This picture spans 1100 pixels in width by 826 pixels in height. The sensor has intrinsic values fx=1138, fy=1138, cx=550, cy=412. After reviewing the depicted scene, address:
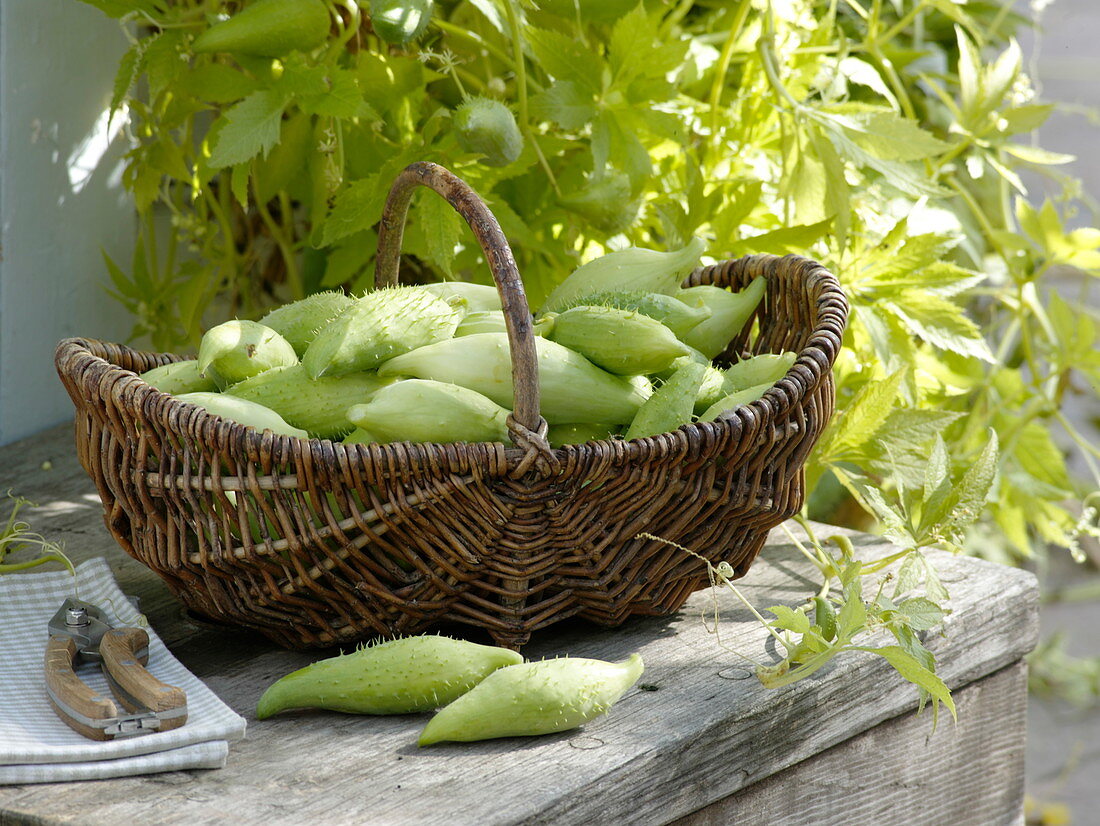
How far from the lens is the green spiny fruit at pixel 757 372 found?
0.90m

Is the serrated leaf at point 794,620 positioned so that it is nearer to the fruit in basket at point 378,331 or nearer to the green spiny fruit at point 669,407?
the green spiny fruit at point 669,407

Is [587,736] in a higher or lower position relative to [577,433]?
lower

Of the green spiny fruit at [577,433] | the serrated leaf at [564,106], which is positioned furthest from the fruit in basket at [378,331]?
the serrated leaf at [564,106]

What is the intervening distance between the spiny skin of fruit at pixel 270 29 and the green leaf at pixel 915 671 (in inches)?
30.8

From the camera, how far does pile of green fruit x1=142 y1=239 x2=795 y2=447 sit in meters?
0.78

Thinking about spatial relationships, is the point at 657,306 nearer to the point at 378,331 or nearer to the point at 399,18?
the point at 378,331

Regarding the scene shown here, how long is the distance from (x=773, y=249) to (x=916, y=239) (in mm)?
143

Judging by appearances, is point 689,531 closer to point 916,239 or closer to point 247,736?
point 247,736

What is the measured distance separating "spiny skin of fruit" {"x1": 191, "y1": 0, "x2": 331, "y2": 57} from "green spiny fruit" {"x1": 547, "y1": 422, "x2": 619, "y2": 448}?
53 cm

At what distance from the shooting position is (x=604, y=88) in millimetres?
1150

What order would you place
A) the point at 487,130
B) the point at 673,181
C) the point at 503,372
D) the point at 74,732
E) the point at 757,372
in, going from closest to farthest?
the point at 74,732, the point at 503,372, the point at 757,372, the point at 487,130, the point at 673,181

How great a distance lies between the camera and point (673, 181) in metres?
1.34

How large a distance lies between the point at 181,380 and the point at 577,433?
0.30 meters

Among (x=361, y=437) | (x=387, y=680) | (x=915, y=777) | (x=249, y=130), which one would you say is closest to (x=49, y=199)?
(x=249, y=130)
